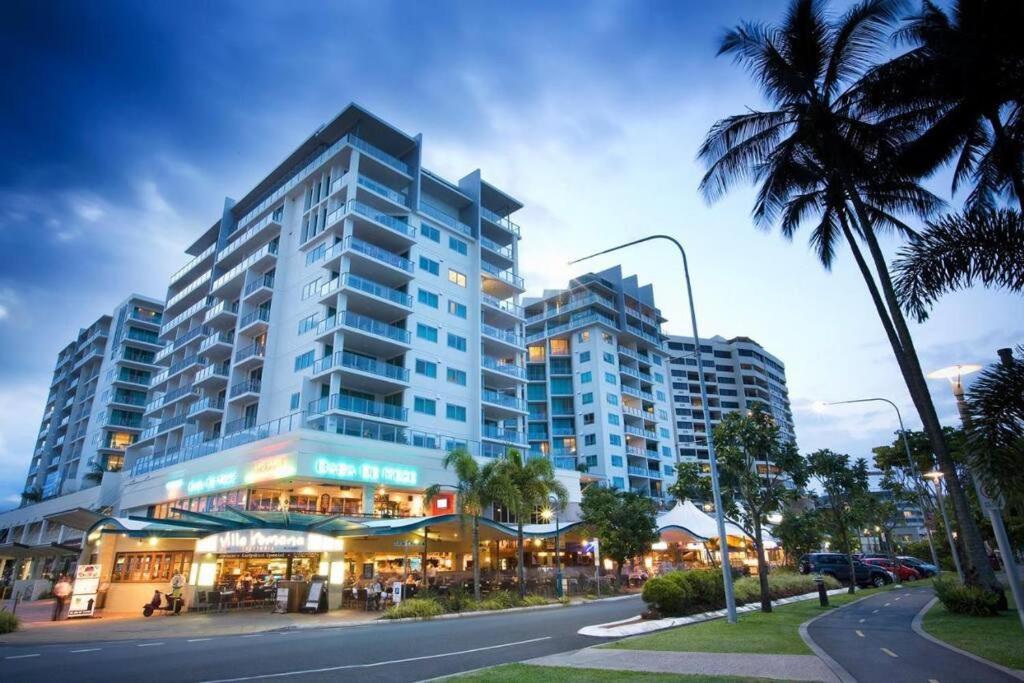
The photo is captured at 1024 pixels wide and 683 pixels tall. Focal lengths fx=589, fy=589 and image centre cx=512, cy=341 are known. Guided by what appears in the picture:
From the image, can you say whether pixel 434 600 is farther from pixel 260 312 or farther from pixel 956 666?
pixel 260 312

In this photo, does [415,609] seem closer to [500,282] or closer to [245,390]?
[245,390]

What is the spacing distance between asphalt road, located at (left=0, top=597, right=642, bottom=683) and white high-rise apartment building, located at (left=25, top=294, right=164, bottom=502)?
5916 centimetres

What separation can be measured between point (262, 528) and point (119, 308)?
239 ft

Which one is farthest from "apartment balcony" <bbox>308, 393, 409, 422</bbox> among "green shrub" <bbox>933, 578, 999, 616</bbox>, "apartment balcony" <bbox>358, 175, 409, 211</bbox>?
"green shrub" <bbox>933, 578, 999, 616</bbox>

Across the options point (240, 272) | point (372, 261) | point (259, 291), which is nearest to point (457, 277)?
point (372, 261)

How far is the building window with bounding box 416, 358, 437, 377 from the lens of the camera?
4466 centimetres

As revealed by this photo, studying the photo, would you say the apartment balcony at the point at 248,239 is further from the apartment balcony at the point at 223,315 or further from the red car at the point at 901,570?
the red car at the point at 901,570

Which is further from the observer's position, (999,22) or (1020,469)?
(999,22)

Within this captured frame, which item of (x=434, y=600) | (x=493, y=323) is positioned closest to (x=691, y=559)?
(x=493, y=323)

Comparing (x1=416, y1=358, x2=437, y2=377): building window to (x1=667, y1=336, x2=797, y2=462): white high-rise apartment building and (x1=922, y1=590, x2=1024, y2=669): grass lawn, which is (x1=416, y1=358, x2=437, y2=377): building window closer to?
(x1=922, y1=590, x2=1024, y2=669): grass lawn

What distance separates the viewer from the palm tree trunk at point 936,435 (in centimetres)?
1694

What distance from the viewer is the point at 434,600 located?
25.6 meters

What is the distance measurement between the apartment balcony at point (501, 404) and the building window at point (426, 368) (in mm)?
4774

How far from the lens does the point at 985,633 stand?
43.9 ft
